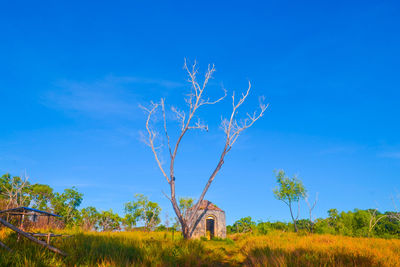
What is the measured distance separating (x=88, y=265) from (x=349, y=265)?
5.86 m

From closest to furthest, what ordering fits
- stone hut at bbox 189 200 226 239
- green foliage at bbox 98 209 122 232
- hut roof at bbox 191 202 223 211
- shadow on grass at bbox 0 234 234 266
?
shadow on grass at bbox 0 234 234 266, stone hut at bbox 189 200 226 239, hut roof at bbox 191 202 223 211, green foliage at bbox 98 209 122 232

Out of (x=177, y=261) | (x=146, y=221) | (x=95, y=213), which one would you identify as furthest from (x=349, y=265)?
(x=95, y=213)

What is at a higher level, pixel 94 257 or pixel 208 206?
pixel 208 206

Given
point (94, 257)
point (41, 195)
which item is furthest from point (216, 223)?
point (41, 195)

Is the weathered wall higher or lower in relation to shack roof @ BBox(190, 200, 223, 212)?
lower

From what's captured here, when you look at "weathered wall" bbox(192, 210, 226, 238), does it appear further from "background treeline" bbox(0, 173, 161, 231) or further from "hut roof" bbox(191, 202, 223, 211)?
"background treeline" bbox(0, 173, 161, 231)

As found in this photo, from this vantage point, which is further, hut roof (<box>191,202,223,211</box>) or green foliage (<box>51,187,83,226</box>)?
green foliage (<box>51,187,83,226</box>)

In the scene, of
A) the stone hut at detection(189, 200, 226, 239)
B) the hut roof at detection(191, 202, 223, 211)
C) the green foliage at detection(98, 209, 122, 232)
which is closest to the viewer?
the stone hut at detection(189, 200, 226, 239)

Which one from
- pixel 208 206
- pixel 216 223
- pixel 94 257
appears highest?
pixel 208 206

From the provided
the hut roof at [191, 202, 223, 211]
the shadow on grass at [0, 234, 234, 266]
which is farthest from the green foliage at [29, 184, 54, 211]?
the shadow on grass at [0, 234, 234, 266]

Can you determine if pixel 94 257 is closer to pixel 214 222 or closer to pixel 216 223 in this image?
pixel 216 223

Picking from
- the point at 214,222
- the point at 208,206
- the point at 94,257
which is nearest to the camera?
the point at 94,257

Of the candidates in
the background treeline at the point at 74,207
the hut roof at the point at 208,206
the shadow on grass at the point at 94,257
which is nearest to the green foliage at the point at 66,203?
the background treeline at the point at 74,207

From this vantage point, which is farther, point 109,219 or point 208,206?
point 109,219
